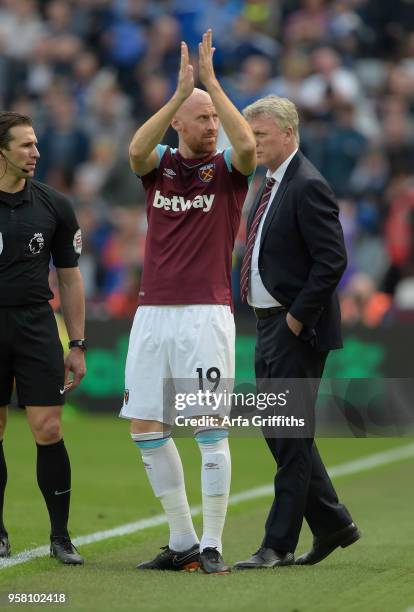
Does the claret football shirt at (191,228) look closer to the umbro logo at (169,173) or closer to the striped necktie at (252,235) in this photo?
the umbro logo at (169,173)

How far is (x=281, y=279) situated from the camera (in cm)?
688

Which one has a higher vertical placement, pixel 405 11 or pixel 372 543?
pixel 405 11

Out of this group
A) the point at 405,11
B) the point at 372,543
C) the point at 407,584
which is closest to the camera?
the point at 407,584

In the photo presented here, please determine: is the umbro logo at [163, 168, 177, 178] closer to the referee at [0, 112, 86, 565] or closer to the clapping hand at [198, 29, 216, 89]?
the clapping hand at [198, 29, 216, 89]

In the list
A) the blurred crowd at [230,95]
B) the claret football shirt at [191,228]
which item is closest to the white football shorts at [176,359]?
the claret football shirt at [191,228]

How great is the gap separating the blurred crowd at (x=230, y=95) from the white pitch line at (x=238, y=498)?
245 centimetres

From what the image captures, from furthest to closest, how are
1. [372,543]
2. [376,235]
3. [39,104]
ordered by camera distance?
[39,104] < [376,235] < [372,543]

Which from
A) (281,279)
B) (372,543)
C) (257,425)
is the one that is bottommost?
(372,543)

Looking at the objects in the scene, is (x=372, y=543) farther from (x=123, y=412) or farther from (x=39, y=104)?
(x=39, y=104)

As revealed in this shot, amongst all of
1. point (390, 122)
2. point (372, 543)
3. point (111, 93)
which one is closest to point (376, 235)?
point (390, 122)

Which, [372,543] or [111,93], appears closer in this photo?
[372,543]

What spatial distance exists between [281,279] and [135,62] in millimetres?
13210

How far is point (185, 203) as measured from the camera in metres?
6.81

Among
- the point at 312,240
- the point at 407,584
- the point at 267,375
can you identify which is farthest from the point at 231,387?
the point at 407,584
